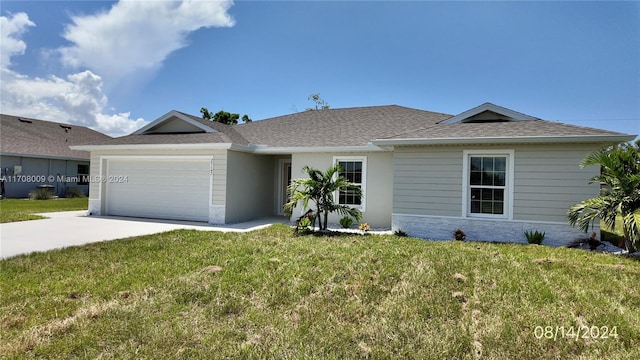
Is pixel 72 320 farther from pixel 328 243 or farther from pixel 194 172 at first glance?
pixel 194 172

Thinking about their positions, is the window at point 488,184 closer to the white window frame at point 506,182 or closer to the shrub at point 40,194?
the white window frame at point 506,182

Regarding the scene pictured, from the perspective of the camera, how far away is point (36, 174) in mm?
21281

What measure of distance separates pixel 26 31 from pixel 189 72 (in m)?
5.76

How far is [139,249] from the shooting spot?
7035mm

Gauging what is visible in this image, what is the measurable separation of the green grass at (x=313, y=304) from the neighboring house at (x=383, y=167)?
237 centimetres

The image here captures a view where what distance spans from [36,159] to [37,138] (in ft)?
8.91

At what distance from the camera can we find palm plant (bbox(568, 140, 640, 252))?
707cm

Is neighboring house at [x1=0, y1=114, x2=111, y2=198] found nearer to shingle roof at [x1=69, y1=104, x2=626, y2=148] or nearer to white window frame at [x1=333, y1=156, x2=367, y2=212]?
shingle roof at [x1=69, y1=104, x2=626, y2=148]

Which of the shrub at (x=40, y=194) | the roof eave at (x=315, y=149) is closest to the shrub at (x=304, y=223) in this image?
the roof eave at (x=315, y=149)

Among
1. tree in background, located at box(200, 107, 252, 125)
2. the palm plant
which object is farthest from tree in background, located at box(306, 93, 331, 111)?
the palm plant

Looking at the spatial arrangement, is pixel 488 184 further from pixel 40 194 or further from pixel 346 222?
pixel 40 194

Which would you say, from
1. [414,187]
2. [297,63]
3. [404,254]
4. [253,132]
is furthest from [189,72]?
[404,254]
